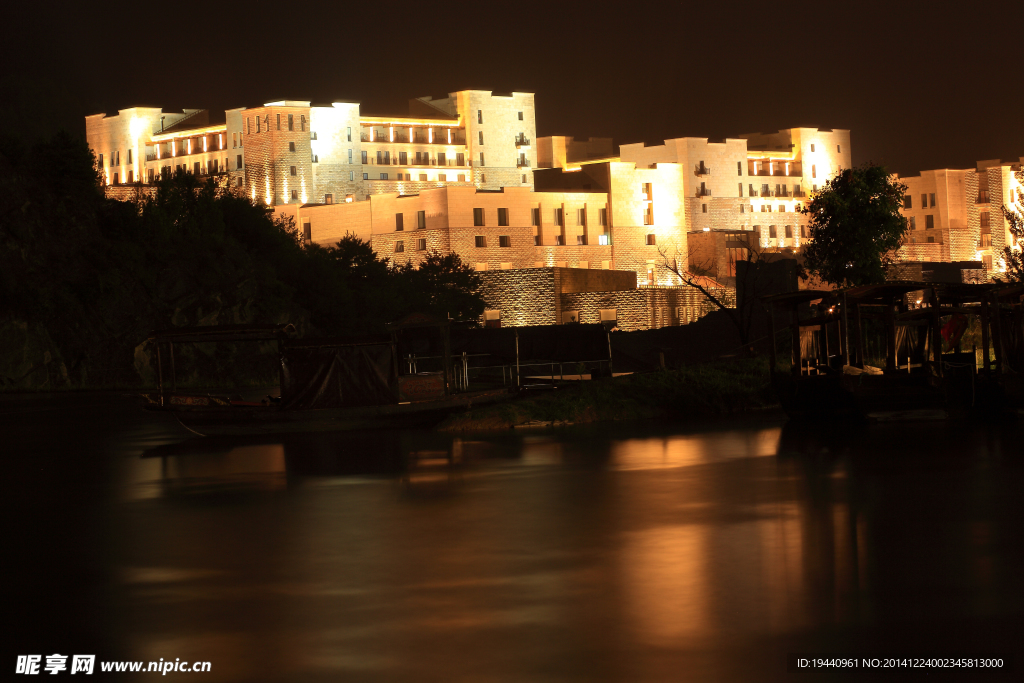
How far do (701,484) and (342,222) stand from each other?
6987 centimetres

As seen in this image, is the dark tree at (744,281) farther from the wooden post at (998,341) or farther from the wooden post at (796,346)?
the wooden post at (998,341)

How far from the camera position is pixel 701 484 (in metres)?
12.6

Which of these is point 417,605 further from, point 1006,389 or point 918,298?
point 918,298

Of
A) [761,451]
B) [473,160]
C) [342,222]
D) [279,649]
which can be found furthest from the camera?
[473,160]

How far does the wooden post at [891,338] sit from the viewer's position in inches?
768

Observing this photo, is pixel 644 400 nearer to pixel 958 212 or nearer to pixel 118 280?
pixel 118 280

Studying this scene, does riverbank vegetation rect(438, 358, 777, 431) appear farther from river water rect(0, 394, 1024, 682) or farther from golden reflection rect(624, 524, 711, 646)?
golden reflection rect(624, 524, 711, 646)

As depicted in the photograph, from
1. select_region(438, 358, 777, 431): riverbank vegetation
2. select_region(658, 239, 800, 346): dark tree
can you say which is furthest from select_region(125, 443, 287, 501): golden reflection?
select_region(658, 239, 800, 346): dark tree

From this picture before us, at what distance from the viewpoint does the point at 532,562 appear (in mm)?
8484

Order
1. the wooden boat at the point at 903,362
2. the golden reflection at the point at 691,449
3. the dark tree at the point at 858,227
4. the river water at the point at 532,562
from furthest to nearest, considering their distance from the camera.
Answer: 1. the dark tree at the point at 858,227
2. the wooden boat at the point at 903,362
3. the golden reflection at the point at 691,449
4. the river water at the point at 532,562

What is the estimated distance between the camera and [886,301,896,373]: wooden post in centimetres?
1950

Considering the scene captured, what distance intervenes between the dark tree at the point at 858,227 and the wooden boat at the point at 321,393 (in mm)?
21075

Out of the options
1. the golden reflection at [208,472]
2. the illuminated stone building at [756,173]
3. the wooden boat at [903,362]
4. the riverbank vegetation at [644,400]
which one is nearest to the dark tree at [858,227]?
the riverbank vegetation at [644,400]

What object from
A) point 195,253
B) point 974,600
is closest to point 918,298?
point 195,253
